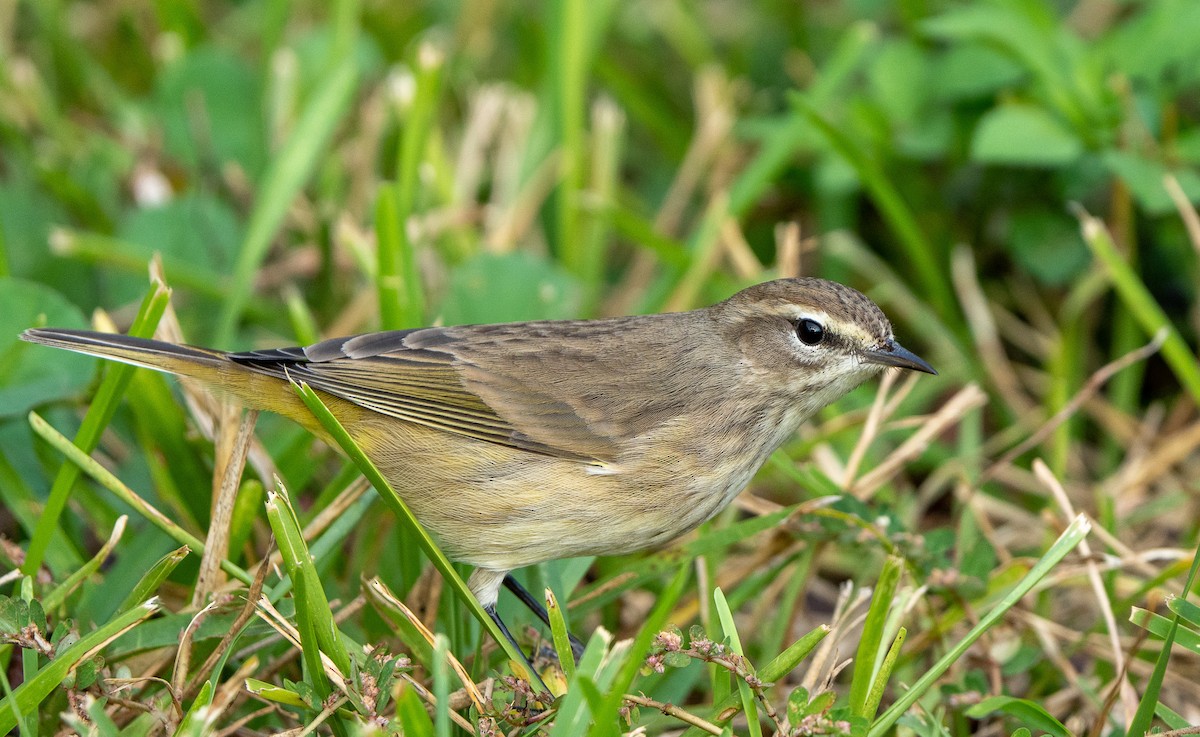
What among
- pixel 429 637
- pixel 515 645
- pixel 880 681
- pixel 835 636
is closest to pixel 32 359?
pixel 429 637

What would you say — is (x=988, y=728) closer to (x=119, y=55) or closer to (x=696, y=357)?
(x=696, y=357)

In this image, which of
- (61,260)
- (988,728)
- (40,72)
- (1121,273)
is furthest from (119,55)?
(988,728)

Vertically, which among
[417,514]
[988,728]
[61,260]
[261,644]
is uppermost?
[61,260]

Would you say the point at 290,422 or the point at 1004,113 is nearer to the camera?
the point at 290,422

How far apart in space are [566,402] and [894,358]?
831 mm

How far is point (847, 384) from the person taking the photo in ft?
10.7

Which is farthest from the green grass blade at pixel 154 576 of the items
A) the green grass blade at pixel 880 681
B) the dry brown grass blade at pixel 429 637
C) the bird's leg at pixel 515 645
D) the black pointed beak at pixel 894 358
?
the black pointed beak at pixel 894 358

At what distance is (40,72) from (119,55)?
1.60ft

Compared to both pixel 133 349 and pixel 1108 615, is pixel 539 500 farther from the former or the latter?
pixel 1108 615

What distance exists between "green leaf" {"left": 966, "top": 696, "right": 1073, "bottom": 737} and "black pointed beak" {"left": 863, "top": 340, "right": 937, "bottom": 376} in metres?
0.80

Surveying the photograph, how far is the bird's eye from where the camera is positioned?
3.21 metres

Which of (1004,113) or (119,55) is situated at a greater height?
(119,55)

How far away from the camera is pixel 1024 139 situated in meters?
4.09

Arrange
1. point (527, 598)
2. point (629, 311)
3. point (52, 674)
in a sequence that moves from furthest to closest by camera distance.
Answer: point (629, 311) → point (527, 598) → point (52, 674)
